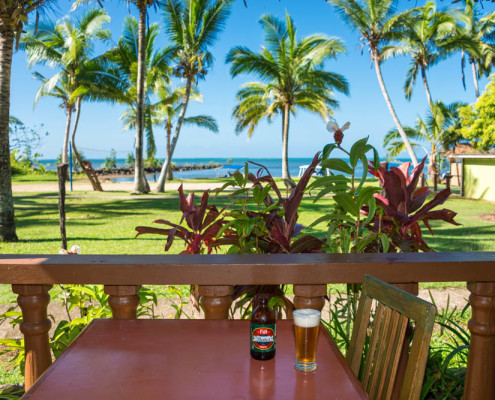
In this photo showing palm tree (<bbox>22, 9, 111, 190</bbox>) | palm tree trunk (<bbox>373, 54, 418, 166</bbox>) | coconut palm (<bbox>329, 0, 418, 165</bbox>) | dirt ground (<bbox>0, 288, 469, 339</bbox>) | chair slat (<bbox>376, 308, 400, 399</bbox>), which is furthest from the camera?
palm tree trunk (<bbox>373, 54, 418, 166</bbox>)

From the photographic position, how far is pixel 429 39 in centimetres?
2019

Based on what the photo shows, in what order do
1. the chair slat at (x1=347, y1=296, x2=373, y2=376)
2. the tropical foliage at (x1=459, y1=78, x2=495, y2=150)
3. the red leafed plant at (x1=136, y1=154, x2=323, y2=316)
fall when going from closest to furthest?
the chair slat at (x1=347, y1=296, x2=373, y2=376) → the red leafed plant at (x1=136, y1=154, x2=323, y2=316) → the tropical foliage at (x1=459, y1=78, x2=495, y2=150)

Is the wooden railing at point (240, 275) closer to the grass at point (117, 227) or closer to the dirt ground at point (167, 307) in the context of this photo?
the grass at point (117, 227)

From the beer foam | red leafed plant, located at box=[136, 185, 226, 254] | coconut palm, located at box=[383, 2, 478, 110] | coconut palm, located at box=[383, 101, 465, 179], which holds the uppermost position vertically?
coconut palm, located at box=[383, 2, 478, 110]

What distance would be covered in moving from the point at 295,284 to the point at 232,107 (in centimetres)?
2189

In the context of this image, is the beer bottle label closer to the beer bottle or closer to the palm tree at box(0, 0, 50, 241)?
the beer bottle

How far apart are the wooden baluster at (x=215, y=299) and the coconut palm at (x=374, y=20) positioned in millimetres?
17599

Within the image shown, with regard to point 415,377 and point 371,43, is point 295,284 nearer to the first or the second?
point 415,377

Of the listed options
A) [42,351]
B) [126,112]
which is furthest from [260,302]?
[126,112]

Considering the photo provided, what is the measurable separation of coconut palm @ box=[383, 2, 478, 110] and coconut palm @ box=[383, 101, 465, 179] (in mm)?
862

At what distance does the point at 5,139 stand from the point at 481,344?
7.25 meters

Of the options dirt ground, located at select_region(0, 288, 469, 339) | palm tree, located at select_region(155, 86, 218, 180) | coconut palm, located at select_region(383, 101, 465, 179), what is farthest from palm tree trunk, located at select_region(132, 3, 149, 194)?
coconut palm, located at select_region(383, 101, 465, 179)

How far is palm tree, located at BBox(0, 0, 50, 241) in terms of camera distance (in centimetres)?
674

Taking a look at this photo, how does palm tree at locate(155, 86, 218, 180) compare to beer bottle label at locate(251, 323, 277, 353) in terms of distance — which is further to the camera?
palm tree at locate(155, 86, 218, 180)
